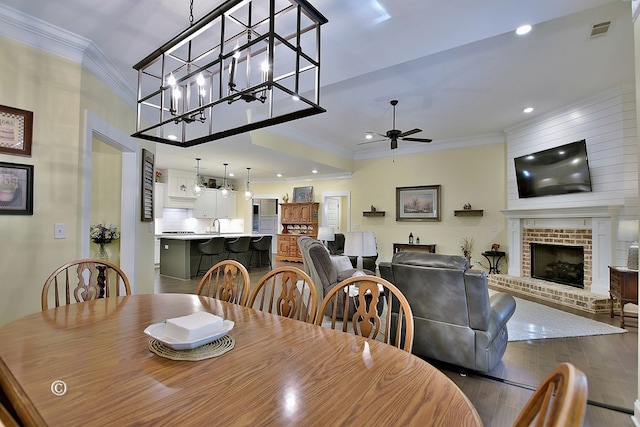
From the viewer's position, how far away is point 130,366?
99cm

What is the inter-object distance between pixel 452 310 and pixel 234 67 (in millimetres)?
2145

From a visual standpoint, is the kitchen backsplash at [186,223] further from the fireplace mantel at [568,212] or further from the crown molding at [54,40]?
the fireplace mantel at [568,212]

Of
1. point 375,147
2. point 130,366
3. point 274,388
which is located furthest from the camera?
point 375,147

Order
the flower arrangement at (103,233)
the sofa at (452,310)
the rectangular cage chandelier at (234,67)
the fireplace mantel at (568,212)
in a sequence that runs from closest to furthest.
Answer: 1. the rectangular cage chandelier at (234,67)
2. the sofa at (452,310)
3. the flower arrangement at (103,233)
4. the fireplace mantel at (568,212)

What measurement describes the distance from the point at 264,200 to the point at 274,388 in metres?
9.94

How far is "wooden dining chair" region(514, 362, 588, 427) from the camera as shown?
0.46 metres

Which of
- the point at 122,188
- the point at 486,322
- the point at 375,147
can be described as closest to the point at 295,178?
the point at 375,147

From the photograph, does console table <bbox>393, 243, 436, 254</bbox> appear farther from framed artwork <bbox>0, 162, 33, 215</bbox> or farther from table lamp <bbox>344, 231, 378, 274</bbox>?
framed artwork <bbox>0, 162, 33, 215</bbox>

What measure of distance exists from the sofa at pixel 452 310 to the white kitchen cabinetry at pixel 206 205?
782 cm

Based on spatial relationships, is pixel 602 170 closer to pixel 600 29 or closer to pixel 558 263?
pixel 558 263

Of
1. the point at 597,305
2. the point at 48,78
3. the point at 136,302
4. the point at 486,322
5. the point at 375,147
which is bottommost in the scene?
the point at 597,305

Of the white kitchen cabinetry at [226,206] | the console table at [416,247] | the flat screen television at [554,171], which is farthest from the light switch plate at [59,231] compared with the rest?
the white kitchen cabinetry at [226,206]

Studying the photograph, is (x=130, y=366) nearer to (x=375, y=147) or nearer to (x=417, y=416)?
(x=417, y=416)

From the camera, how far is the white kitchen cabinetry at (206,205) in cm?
911
